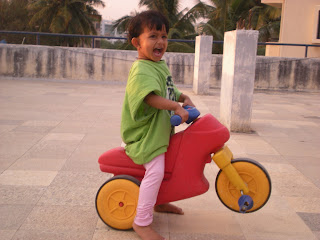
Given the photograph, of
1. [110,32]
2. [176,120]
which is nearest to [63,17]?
[110,32]

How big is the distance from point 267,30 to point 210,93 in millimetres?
17821

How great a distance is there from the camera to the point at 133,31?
8.67 feet

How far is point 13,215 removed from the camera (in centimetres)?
295

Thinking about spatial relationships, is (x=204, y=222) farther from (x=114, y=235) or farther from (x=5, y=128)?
(x=5, y=128)

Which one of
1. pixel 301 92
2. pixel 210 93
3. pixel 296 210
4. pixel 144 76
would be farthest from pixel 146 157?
pixel 301 92

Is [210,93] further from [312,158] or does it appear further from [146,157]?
[146,157]

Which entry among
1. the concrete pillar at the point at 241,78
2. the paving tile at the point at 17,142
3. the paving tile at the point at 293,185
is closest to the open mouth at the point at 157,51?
the paving tile at the point at 293,185

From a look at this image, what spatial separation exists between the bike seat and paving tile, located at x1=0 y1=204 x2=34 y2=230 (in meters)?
0.70

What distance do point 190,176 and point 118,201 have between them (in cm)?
50

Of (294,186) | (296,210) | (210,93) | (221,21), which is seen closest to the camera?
(296,210)

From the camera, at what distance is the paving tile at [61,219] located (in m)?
2.79

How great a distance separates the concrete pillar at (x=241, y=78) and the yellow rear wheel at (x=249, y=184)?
3.38m

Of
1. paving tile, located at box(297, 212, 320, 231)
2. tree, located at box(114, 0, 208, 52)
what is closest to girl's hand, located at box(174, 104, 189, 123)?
paving tile, located at box(297, 212, 320, 231)

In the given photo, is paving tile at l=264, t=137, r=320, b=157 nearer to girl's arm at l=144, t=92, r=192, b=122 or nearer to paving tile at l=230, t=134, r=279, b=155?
paving tile at l=230, t=134, r=279, b=155
